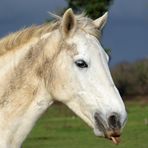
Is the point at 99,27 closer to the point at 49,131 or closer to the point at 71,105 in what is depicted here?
the point at 71,105

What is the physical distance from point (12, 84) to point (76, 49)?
602mm

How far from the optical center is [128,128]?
2769 cm

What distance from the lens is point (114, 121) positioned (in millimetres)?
4938

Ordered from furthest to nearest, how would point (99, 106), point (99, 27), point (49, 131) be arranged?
point (49, 131) → point (99, 27) → point (99, 106)

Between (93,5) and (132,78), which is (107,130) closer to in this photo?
(93,5)

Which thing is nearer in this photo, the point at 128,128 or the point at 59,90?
the point at 59,90

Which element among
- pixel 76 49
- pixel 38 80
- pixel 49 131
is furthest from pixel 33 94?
pixel 49 131

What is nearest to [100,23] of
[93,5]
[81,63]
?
[81,63]

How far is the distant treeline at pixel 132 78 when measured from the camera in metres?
51.6

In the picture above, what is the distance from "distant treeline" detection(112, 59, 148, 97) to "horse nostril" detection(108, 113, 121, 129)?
1795 inches

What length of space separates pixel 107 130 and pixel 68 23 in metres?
0.90

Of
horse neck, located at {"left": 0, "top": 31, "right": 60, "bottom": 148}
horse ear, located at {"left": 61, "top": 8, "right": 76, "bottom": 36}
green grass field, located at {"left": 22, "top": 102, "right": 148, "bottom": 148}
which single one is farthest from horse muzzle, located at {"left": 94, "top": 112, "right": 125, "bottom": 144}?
green grass field, located at {"left": 22, "top": 102, "right": 148, "bottom": 148}

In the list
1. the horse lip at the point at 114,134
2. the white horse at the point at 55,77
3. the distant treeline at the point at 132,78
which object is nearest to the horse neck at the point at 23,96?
the white horse at the point at 55,77

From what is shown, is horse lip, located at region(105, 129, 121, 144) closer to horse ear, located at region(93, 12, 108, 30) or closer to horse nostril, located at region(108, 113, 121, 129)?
horse nostril, located at region(108, 113, 121, 129)
